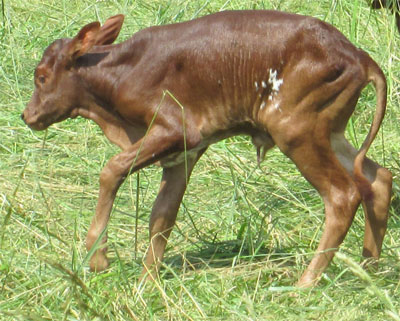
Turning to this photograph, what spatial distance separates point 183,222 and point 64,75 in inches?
55.9

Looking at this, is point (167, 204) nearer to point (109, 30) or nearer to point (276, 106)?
point (276, 106)

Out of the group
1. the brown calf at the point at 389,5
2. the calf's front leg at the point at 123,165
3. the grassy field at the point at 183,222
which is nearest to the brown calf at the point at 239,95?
the calf's front leg at the point at 123,165

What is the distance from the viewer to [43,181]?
7371 millimetres

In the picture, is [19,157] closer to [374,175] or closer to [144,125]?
[144,125]

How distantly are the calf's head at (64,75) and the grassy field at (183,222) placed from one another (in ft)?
1.22

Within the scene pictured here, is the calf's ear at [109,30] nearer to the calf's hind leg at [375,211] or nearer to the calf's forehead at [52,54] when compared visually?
the calf's forehead at [52,54]

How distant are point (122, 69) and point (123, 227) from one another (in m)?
1.38

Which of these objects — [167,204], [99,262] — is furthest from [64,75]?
[99,262]

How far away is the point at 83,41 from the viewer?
5668 mm

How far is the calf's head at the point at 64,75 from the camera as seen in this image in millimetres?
5660

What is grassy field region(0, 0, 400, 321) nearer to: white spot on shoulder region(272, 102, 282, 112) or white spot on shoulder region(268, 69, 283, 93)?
white spot on shoulder region(272, 102, 282, 112)

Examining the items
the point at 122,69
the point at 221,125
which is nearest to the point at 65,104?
the point at 122,69

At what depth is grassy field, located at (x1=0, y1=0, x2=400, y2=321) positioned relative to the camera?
5.03m

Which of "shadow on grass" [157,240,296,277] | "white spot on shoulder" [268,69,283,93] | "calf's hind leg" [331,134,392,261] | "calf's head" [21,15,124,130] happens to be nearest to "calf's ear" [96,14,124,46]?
"calf's head" [21,15,124,130]
